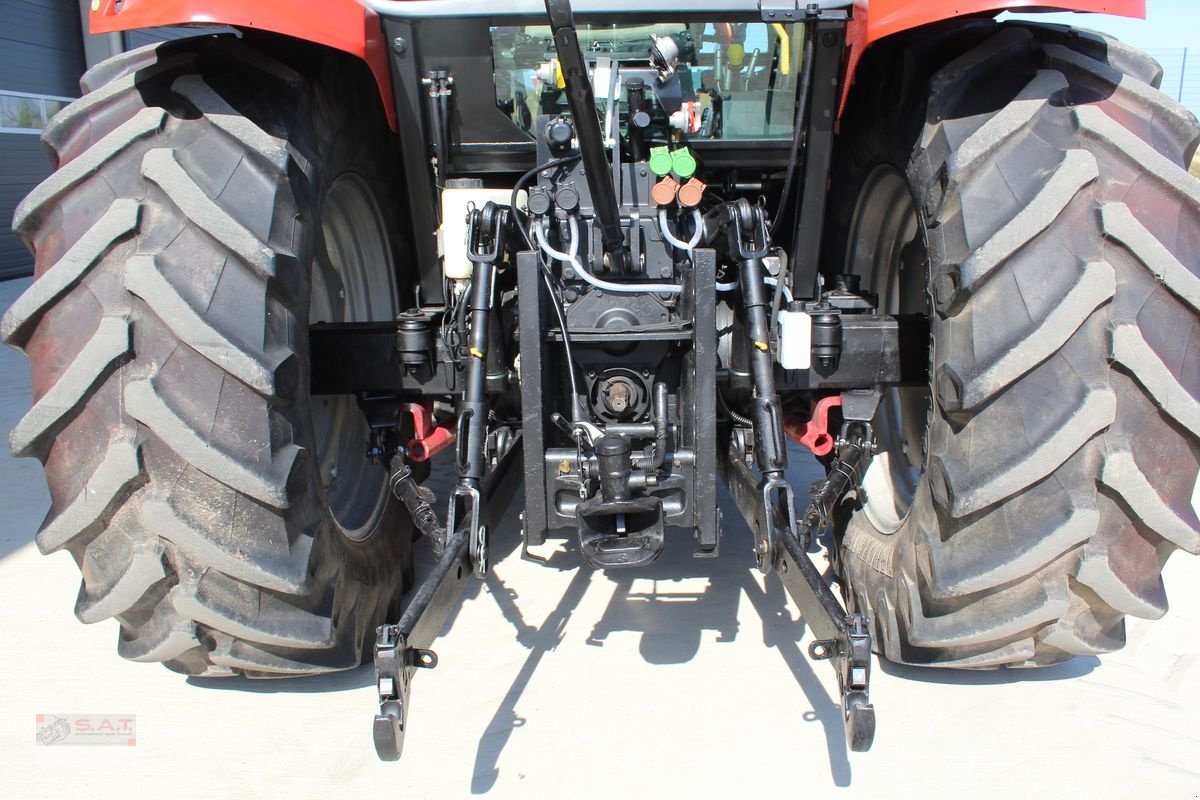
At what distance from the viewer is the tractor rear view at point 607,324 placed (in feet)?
6.31

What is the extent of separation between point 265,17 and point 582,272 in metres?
0.96

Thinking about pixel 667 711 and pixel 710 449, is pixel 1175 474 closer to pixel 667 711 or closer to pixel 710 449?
pixel 710 449

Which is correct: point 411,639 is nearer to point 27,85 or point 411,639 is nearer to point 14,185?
point 14,185

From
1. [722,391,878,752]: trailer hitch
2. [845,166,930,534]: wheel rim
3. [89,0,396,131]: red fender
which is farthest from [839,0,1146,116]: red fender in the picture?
[89,0,396,131]: red fender

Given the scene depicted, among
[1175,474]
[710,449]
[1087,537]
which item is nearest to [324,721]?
[710,449]

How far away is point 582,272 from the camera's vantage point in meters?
2.53

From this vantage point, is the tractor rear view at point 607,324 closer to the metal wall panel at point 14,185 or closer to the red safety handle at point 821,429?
the red safety handle at point 821,429

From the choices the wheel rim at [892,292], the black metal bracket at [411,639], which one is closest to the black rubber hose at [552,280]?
the black metal bracket at [411,639]

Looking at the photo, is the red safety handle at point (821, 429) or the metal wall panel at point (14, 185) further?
the metal wall panel at point (14, 185)

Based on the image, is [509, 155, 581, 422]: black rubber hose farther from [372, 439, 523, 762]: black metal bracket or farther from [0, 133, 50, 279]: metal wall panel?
[0, 133, 50, 279]: metal wall panel

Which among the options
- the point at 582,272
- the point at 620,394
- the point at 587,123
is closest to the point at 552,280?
the point at 582,272

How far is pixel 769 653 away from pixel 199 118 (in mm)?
1940

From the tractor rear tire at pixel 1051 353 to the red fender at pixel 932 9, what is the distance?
6.6 inches

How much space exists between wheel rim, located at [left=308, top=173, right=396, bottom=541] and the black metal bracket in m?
0.73
